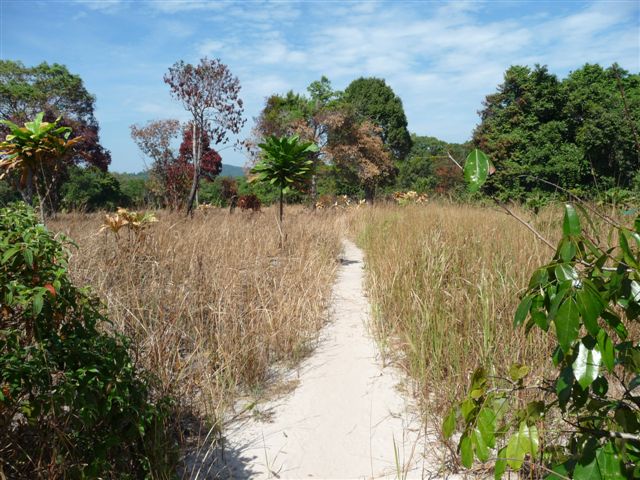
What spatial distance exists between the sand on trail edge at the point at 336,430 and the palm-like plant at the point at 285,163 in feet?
13.0

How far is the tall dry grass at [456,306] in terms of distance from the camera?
254 cm

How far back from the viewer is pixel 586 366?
2.99ft

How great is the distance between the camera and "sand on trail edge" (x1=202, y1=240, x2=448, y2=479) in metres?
2.13

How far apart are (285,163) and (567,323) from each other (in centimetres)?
632

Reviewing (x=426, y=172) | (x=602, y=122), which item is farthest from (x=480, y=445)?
(x=426, y=172)

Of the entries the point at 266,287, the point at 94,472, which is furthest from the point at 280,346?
the point at 94,472

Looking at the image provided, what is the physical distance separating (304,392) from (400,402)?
68cm

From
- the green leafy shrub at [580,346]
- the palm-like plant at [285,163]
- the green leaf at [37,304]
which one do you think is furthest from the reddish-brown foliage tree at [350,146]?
the green leafy shrub at [580,346]

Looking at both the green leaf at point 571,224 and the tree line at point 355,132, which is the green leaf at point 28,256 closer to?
the green leaf at point 571,224

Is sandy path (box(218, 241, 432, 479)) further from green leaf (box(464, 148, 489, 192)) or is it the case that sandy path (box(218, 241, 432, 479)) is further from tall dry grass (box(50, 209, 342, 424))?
green leaf (box(464, 148, 489, 192))

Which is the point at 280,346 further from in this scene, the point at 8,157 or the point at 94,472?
the point at 8,157

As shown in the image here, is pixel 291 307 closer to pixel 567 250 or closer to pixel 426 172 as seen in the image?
pixel 567 250

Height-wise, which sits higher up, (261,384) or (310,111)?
(310,111)

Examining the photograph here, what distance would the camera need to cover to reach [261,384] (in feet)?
9.97
